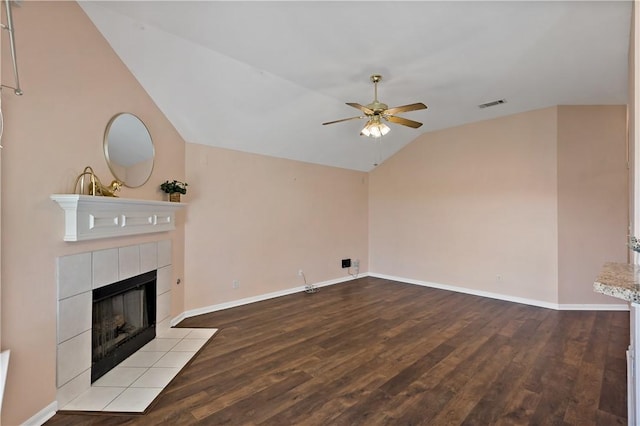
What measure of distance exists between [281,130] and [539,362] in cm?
405

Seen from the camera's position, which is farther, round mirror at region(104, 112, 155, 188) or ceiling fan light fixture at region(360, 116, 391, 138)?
ceiling fan light fixture at region(360, 116, 391, 138)

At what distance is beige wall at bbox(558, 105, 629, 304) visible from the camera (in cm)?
423

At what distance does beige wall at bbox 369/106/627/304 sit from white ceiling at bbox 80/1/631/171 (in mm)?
514

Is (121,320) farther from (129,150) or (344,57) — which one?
(344,57)

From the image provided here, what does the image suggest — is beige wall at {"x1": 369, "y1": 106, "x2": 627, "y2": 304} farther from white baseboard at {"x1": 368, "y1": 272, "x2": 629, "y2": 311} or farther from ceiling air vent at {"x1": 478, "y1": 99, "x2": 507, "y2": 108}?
ceiling air vent at {"x1": 478, "y1": 99, "x2": 507, "y2": 108}

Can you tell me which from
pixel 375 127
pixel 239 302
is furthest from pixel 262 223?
pixel 375 127

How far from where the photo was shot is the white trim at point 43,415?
77.3 inches

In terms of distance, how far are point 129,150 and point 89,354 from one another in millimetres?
1825

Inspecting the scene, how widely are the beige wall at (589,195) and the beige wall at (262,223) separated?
3.47m

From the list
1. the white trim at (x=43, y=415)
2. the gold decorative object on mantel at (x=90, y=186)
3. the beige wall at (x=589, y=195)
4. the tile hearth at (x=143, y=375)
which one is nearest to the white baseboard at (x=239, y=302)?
the tile hearth at (x=143, y=375)

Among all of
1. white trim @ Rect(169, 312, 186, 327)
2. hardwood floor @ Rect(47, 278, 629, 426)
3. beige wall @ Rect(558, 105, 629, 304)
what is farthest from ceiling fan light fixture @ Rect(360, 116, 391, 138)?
white trim @ Rect(169, 312, 186, 327)

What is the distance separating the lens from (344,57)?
10.0 feet

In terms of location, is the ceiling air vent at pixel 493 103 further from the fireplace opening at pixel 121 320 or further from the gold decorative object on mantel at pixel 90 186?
the fireplace opening at pixel 121 320

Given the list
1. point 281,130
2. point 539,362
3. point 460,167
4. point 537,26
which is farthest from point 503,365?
point 281,130
